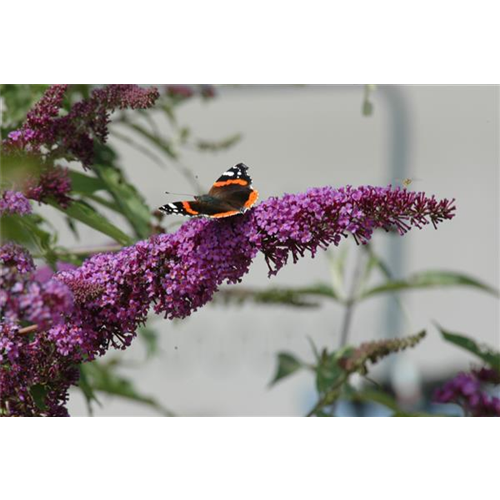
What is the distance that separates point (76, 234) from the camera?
183 cm

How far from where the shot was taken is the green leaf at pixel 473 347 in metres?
1.72

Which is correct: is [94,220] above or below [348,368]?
above

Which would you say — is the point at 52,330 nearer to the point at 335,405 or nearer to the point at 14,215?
the point at 14,215

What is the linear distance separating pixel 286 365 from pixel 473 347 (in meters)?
0.45

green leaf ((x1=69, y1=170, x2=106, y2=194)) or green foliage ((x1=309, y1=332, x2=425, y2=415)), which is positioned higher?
green leaf ((x1=69, y1=170, x2=106, y2=194))

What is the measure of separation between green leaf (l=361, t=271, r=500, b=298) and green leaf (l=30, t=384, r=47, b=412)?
3.33 feet

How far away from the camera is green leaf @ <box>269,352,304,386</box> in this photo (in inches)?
→ 77.3

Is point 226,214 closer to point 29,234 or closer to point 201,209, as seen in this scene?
point 201,209

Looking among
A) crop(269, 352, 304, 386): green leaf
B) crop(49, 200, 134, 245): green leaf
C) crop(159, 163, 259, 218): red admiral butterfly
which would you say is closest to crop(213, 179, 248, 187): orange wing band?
crop(159, 163, 259, 218): red admiral butterfly

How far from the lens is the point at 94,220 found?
1.62 metres

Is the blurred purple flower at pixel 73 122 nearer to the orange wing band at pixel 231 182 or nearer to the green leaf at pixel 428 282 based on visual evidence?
the orange wing band at pixel 231 182

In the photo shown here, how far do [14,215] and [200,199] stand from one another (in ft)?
1.09

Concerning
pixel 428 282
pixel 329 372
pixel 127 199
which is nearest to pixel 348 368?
pixel 329 372

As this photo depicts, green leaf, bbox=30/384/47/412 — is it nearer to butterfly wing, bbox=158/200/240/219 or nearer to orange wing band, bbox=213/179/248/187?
butterfly wing, bbox=158/200/240/219
